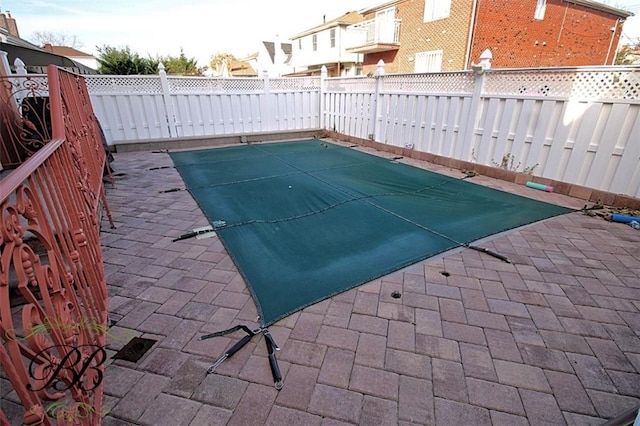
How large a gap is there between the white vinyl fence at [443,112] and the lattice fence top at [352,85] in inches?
1.0

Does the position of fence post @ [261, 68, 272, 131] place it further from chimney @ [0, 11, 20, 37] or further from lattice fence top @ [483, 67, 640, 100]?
chimney @ [0, 11, 20, 37]

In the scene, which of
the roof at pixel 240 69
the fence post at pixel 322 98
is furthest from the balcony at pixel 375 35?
the roof at pixel 240 69

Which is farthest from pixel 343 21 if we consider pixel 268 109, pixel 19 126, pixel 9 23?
pixel 19 126

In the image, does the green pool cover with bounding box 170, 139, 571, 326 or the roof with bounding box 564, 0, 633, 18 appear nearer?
the green pool cover with bounding box 170, 139, 571, 326

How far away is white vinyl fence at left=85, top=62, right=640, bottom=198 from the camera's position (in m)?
3.56

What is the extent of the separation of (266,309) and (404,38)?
15.4 metres

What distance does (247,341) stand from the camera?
1746 millimetres

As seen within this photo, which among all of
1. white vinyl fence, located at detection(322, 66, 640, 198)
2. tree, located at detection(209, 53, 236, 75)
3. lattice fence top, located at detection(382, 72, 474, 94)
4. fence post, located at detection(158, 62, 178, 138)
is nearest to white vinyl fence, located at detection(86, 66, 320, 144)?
fence post, located at detection(158, 62, 178, 138)

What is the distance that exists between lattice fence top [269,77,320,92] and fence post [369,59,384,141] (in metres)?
2.20

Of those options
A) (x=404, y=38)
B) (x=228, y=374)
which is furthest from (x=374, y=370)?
(x=404, y=38)

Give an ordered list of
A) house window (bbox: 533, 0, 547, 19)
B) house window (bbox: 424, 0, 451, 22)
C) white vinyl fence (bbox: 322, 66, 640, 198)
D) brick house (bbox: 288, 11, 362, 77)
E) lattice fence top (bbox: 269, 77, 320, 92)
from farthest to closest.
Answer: brick house (bbox: 288, 11, 362, 77)
house window (bbox: 533, 0, 547, 19)
house window (bbox: 424, 0, 451, 22)
lattice fence top (bbox: 269, 77, 320, 92)
white vinyl fence (bbox: 322, 66, 640, 198)

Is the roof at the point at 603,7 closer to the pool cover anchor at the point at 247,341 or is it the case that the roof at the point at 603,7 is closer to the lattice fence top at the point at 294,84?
the lattice fence top at the point at 294,84

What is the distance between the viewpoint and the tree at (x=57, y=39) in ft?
90.9

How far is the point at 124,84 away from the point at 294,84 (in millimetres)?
A: 3844
